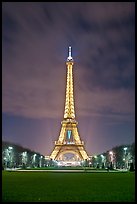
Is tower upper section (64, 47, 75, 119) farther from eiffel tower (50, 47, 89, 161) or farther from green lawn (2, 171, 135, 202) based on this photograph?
green lawn (2, 171, 135, 202)

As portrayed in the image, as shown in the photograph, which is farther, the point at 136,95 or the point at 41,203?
the point at 41,203

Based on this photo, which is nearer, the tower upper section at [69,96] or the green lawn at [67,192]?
the green lawn at [67,192]

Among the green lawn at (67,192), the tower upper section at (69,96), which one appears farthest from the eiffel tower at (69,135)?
the green lawn at (67,192)

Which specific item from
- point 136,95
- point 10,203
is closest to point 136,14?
point 136,95

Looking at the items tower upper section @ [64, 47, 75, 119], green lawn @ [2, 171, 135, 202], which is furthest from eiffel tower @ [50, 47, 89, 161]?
green lawn @ [2, 171, 135, 202]

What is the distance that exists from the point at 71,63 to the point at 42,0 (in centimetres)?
10359

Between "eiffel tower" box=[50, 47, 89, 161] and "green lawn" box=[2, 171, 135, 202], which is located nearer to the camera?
"green lawn" box=[2, 171, 135, 202]

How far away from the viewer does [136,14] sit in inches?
376

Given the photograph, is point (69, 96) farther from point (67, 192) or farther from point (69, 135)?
point (67, 192)

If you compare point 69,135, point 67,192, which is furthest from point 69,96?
point 67,192

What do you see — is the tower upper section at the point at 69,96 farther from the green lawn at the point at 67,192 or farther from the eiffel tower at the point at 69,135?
the green lawn at the point at 67,192

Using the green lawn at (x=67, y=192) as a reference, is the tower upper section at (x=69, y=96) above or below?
above

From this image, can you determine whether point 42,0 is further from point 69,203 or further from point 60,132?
point 60,132

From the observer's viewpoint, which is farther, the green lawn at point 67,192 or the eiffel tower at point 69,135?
the eiffel tower at point 69,135
